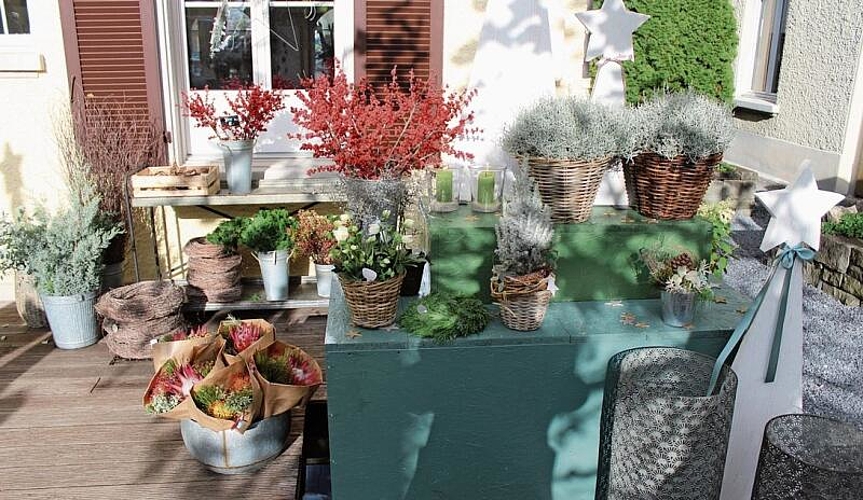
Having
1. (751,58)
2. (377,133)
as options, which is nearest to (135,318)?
(377,133)

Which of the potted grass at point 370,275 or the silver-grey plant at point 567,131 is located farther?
the silver-grey plant at point 567,131

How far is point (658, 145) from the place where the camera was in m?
2.61

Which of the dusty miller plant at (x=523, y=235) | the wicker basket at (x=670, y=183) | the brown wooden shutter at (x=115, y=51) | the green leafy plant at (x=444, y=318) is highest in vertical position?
the brown wooden shutter at (x=115, y=51)

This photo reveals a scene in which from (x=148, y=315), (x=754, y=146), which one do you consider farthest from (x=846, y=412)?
(x=754, y=146)

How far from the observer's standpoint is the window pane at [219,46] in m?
4.72

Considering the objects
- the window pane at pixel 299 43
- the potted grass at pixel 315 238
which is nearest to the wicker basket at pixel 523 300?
the potted grass at pixel 315 238

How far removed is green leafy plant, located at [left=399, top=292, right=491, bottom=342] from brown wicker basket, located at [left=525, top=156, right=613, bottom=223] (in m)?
0.48

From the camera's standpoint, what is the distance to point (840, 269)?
489cm

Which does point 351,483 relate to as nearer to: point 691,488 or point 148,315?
point 691,488

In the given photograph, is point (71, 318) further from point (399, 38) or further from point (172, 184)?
point (399, 38)

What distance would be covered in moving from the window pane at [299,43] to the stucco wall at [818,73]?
17.0 ft

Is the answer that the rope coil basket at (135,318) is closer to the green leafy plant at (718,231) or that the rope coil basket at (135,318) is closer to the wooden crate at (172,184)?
the wooden crate at (172,184)

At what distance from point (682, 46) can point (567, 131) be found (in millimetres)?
5881

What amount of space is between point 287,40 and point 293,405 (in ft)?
9.54
